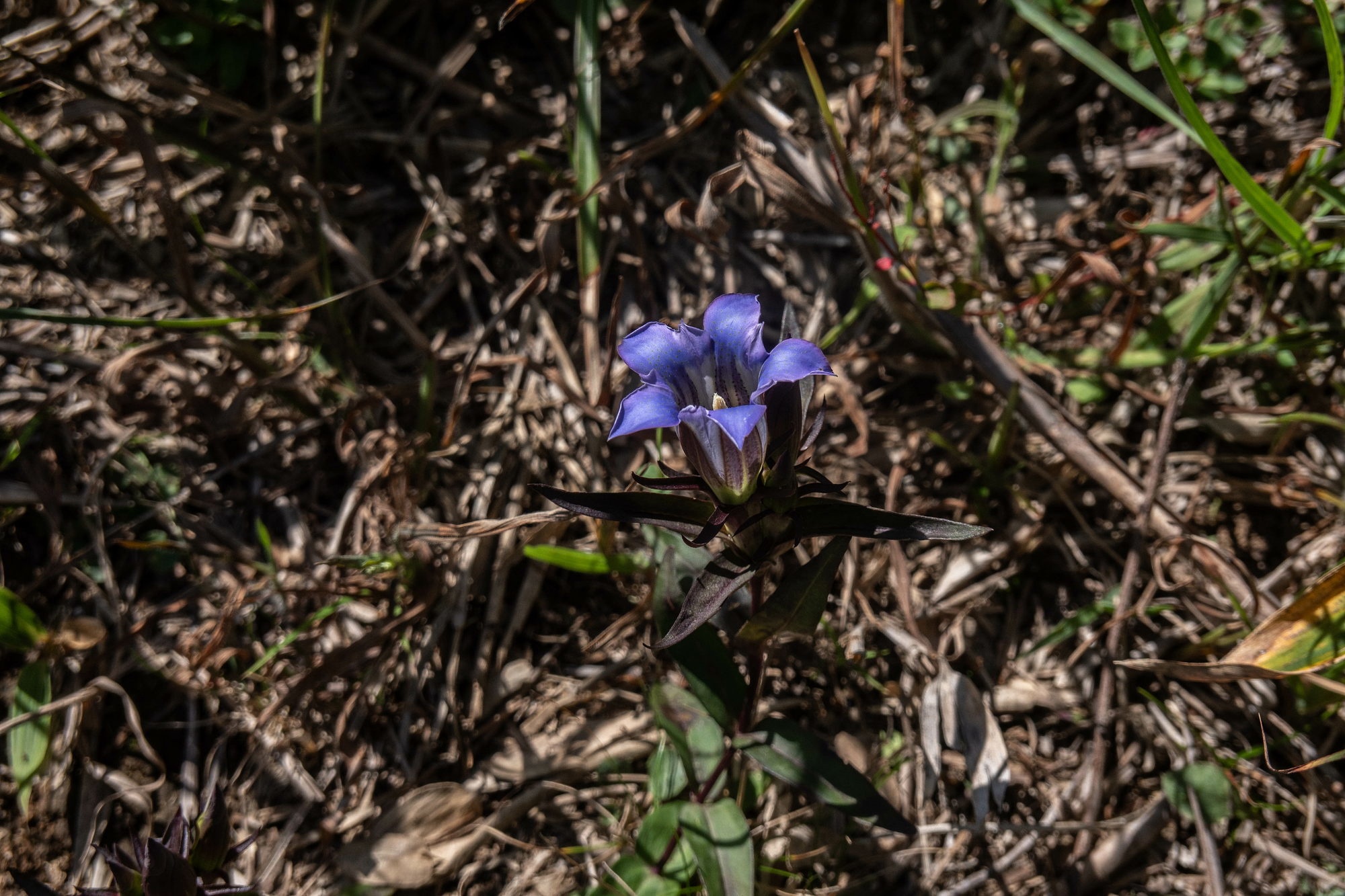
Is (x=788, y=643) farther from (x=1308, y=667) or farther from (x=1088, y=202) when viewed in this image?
(x=1088, y=202)

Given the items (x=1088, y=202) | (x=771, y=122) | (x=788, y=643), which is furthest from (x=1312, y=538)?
(x=771, y=122)

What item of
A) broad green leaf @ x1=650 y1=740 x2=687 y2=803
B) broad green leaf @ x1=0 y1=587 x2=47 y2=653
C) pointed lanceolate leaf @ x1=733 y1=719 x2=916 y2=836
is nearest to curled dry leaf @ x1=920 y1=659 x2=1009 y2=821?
pointed lanceolate leaf @ x1=733 y1=719 x2=916 y2=836

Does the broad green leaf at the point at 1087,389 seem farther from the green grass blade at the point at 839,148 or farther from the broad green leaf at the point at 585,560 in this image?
the broad green leaf at the point at 585,560

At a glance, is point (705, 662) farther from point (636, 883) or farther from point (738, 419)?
point (738, 419)

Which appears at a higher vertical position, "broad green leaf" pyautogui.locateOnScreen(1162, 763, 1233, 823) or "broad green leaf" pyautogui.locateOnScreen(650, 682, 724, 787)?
"broad green leaf" pyautogui.locateOnScreen(650, 682, 724, 787)

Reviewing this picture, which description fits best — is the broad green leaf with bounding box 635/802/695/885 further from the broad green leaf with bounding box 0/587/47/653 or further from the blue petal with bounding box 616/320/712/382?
the broad green leaf with bounding box 0/587/47/653

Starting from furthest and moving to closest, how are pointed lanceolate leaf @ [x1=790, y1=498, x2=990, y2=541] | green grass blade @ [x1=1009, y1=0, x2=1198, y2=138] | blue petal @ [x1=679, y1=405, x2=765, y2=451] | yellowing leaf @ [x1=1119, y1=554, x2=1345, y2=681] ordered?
green grass blade @ [x1=1009, y1=0, x2=1198, y2=138], yellowing leaf @ [x1=1119, y1=554, x2=1345, y2=681], pointed lanceolate leaf @ [x1=790, y1=498, x2=990, y2=541], blue petal @ [x1=679, y1=405, x2=765, y2=451]

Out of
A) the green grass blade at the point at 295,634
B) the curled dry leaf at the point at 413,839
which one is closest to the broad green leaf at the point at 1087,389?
the curled dry leaf at the point at 413,839
